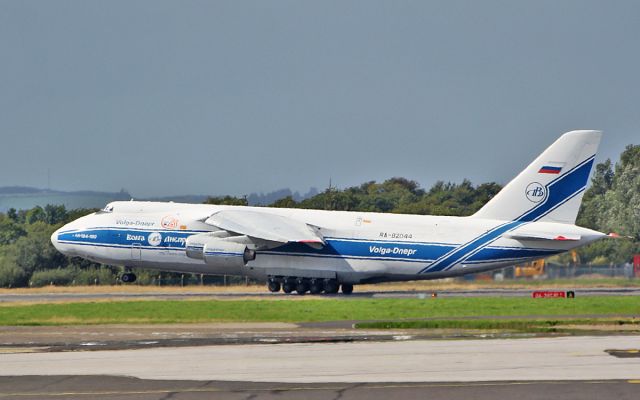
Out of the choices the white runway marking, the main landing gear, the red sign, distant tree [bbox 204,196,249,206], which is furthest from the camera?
distant tree [bbox 204,196,249,206]

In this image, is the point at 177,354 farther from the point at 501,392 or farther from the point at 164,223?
the point at 164,223

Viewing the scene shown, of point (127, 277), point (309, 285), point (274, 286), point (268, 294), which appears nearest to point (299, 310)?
point (309, 285)

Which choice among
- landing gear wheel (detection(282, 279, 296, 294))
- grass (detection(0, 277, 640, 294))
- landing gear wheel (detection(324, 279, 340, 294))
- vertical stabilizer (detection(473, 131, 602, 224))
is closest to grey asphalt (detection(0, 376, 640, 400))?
landing gear wheel (detection(324, 279, 340, 294))

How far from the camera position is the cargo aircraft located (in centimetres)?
5622

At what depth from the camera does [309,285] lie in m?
58.8

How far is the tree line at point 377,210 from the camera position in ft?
235

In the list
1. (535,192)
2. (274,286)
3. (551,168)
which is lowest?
(274,286)

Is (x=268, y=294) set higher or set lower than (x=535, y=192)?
lower

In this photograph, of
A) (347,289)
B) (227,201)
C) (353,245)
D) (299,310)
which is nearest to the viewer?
(299,310)

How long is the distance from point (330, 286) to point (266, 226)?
4.46 metres

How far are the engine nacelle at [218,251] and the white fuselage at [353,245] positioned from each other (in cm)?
76

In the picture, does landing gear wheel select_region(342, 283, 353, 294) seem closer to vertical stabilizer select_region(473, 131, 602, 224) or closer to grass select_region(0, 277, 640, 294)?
grass select_region(0, 277, 640, 294)

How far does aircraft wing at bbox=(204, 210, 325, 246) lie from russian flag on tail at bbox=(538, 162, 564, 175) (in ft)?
37.7

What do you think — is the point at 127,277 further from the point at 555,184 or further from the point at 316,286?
the point at 555,184
